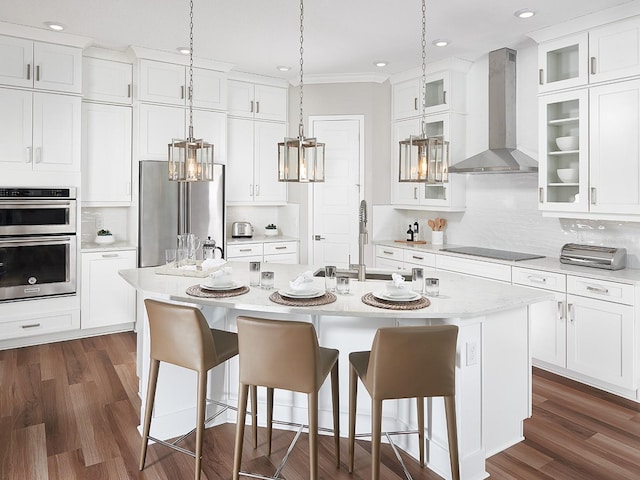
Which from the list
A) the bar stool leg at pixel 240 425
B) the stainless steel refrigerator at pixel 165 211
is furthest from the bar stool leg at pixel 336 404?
the stainless steel refrigerator at pixel 165 211

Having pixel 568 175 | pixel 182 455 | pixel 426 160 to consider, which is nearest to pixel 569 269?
pixel 568 175

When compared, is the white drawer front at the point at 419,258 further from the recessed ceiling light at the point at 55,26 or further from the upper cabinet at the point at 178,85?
the recessed ceiling light at the point at 55,26

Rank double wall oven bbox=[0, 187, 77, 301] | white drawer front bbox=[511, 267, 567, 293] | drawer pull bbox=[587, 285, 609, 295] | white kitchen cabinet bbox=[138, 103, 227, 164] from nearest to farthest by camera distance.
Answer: drawer pull bbox=[587, 285, 609, 295]
white drawer front bbox=[511, 267, 567, 293]
double wall oven bbox=[0, 187, 77, 301]
white kitchen cabinet bbox=[138, 103, 227, 164]

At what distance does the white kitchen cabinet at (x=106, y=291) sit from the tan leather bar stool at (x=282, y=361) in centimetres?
297

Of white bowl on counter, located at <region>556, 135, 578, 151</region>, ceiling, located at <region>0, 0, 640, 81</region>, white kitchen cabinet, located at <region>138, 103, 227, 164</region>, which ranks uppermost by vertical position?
ceiling, located at <region>0, 0, 640, 81</region>

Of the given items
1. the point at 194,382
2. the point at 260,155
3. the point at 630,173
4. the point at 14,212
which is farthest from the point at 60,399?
the point at 630,173

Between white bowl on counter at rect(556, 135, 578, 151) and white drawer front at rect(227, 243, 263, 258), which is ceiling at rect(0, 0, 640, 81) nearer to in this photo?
white bowl on counter at rect(556, 135, 578, 151)

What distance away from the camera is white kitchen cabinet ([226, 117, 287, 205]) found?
5625 millimetres

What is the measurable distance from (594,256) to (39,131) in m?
4.82

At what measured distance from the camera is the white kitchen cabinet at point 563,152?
3.80 m

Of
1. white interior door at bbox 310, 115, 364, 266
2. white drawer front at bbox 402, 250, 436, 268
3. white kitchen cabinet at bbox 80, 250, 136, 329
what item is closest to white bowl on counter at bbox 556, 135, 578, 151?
white drawer front at bbox 402, 250, 436, 268

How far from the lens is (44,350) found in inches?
172

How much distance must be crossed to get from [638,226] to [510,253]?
1.07 meters

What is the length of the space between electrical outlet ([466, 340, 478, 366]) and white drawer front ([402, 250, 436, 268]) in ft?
8.10
